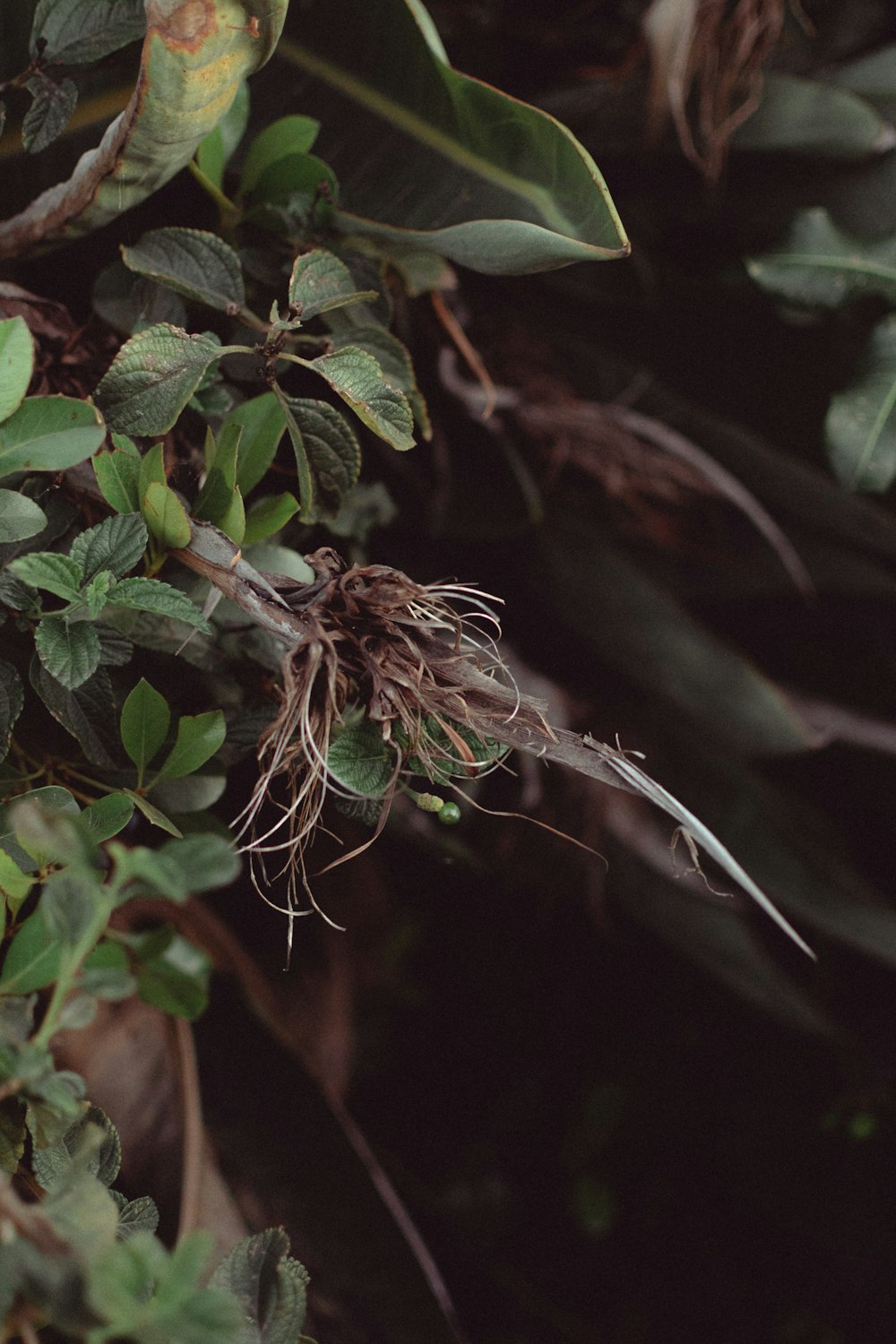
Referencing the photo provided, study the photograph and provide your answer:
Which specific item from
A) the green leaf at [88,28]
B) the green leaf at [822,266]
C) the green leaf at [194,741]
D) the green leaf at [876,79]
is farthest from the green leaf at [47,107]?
the green leaf at [876,79]

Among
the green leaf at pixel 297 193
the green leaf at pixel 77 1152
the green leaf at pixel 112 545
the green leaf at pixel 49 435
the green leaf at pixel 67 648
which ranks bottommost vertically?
the green leaf at pixel 77 1152

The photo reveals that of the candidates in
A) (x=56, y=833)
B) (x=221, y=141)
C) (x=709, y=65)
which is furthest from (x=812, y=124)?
(x=56, y=833)

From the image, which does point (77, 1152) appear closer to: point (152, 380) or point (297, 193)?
point (152, 380)

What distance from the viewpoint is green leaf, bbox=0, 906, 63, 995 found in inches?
9.9

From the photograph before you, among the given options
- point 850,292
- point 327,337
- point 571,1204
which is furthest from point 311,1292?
point 850,292

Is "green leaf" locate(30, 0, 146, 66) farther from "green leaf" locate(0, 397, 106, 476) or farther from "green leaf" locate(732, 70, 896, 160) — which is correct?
"green leaf" locate(732, 70, 896, 160)

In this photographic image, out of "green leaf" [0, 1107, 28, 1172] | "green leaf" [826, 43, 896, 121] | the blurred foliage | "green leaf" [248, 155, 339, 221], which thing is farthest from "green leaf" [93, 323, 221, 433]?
"green leaf" [826, 43, 896, 121]

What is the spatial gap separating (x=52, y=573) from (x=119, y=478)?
4 centimetres

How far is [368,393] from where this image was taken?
0.28 meters

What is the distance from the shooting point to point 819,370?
721mm

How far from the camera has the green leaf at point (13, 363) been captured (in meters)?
0.27

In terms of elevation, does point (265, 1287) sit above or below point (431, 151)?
below

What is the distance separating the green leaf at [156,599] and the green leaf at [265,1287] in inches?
8.0

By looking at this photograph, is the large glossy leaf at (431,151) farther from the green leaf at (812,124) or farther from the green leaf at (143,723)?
the green leaf at (812,124)
